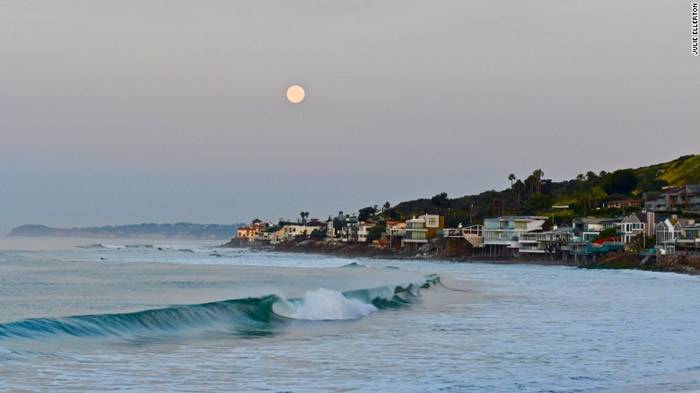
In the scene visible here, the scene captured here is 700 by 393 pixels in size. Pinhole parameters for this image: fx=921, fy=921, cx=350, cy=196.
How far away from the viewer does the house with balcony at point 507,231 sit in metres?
117

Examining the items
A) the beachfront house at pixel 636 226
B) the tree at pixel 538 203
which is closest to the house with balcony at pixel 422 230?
the tree at pixel 538 203

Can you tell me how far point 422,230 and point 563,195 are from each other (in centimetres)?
3125

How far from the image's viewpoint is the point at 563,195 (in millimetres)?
158875

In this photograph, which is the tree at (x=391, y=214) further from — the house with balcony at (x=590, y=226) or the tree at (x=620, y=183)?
the house with balcony at (x=590, y=226)

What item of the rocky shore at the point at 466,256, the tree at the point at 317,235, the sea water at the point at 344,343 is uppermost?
the tree at the point at 317,235

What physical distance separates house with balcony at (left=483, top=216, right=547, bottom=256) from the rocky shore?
2661mm

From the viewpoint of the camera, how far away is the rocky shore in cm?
7494

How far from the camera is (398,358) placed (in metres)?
17.9

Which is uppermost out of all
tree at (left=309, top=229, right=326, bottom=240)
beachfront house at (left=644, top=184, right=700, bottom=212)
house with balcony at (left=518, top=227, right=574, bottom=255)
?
beachfront house at (left=644, top=184, right=700, bottom=212)

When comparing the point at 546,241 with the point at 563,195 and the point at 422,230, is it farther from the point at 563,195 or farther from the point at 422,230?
the point at 563,195

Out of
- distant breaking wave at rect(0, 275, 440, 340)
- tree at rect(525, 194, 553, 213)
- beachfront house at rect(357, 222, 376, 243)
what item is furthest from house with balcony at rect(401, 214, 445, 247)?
distant breaking wave at rect(0, 275, 440, 340)

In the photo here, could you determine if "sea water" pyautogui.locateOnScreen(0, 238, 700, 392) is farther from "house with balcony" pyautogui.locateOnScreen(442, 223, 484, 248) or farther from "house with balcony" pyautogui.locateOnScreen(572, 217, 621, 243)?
"house with balcony" pyautogui.locateOnScreen(442, 223, 484, 248)

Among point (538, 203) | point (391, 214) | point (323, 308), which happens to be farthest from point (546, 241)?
point (323, 308)

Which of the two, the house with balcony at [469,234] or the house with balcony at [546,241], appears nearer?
the house with balcony at [546,241]
